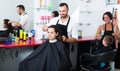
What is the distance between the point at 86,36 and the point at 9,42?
7.08ft

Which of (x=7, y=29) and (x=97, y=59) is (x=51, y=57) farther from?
(x=7, y=29)

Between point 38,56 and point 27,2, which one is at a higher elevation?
point 27,2

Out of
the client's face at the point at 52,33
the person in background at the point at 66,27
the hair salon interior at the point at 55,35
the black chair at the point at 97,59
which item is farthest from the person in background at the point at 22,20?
the black chair at the point at 97,59

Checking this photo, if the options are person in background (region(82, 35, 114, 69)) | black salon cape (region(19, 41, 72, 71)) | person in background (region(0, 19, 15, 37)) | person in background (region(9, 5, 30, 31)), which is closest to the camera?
black salon cape (region(19, 41, 72, 71))

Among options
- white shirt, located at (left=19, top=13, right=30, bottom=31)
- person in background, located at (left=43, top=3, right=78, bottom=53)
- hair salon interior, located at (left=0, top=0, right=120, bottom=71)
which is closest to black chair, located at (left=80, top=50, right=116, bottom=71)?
hair salon interior, located at (left=0, top=0, right=120, bottom=71)

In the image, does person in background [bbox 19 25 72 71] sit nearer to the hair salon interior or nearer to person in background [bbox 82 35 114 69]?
the hair salon interior

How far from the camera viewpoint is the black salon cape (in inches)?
114

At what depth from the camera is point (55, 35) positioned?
9.70 feet

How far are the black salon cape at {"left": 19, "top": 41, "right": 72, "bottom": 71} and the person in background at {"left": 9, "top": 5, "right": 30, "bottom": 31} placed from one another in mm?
911

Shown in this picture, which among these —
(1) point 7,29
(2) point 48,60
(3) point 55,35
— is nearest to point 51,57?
(2) point 48,60

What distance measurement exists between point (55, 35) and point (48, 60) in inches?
14.2

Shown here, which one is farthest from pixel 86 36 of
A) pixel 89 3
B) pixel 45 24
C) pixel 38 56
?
pixel 38 56

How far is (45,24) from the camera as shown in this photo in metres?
3.88

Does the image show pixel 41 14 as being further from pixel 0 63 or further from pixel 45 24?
pixel 0 63
